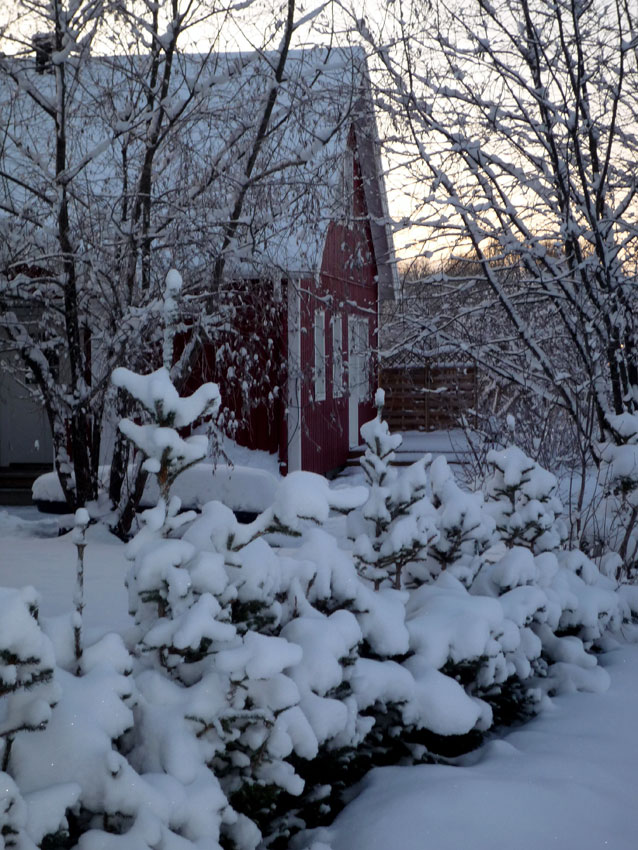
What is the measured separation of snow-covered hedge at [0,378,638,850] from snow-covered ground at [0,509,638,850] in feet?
0.40

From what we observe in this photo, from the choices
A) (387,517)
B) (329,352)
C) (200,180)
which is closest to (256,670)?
(387,517)

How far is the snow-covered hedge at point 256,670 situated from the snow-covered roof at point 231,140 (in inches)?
114

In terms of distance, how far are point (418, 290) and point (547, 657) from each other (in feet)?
10.1

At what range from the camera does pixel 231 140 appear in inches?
242

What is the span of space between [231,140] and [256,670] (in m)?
4.84

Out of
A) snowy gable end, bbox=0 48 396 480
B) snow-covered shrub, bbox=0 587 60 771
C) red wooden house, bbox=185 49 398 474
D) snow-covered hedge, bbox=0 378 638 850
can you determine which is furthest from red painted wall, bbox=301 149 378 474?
snow-covered shrub, bbox=0 587 60 771

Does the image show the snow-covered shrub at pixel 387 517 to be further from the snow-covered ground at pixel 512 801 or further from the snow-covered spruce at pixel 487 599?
the snow-covered ground at pixel 512 801

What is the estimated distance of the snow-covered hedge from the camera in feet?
5.87

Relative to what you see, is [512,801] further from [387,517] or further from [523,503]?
[523,503]

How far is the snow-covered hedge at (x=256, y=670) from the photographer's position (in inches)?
70.5

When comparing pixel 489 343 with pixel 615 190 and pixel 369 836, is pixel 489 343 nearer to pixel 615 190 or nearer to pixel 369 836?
pixel 615 190

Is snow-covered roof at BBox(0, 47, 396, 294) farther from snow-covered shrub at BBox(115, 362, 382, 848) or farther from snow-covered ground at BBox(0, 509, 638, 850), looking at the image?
snow-covered shrub at BBox(115, 362, 382, 848)

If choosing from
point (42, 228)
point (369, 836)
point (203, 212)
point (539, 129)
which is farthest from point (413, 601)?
point (42, 228)

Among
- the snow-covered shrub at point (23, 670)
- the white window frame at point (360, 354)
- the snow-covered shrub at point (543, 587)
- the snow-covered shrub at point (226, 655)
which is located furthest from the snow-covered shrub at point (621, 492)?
the snow-covered shrub at point (23, 670)
